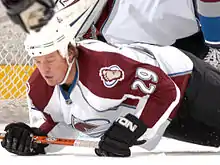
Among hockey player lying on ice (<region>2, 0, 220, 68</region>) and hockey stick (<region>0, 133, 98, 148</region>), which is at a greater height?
hockey player lying on ice (<region>2, 0, 220, 68</region>)

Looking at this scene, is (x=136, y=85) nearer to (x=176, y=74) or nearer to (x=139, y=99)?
(x=139, y=99)

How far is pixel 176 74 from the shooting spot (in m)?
1.57

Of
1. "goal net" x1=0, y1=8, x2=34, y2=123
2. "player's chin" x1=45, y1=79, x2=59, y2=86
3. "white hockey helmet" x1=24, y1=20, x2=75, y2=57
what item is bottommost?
"goal net" x1=0, y1=8, x2=34, y2=123

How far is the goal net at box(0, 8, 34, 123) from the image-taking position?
222 cm

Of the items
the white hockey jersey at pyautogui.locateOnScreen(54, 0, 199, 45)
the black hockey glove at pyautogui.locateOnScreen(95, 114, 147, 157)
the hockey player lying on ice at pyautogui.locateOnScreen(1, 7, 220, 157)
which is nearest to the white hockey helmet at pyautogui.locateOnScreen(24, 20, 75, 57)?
the hockey player lying on ice at pyautogui.locateOnScreen(1, 7, 220, 157)

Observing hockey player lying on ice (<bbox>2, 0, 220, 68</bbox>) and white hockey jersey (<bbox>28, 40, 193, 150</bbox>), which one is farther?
hockey player lying on ice (<bbox>2, 0, 220, 68</bbox>)

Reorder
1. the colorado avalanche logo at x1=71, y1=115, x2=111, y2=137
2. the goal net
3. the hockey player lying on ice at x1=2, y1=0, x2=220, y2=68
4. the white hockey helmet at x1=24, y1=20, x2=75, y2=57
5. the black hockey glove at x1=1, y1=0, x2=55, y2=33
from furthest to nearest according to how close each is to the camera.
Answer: the goal net
the hockey player lying on ice at x1=2, y1=0, x2=220, y2=68
the colorado avalanche logo at x1=71, y1=115, x2=111, y2=137
the white hockey helmet at x1=24, y1=20, x2=75, y2=57
the black hockey glove at x1=1, y1=0, x2=55, y2=33

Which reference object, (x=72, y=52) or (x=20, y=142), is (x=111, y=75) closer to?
(x=72, y=52)

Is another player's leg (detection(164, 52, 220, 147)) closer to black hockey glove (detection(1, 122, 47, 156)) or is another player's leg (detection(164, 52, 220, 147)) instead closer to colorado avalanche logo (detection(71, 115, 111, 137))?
colorado avalanche logo (detection(71, 115, 111, 137))

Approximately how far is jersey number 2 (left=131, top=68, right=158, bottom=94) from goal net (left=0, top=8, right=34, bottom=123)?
838mm

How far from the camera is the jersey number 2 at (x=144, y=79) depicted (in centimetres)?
142

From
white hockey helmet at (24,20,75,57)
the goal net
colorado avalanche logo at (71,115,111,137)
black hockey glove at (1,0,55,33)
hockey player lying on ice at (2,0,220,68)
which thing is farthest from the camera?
the goal net
